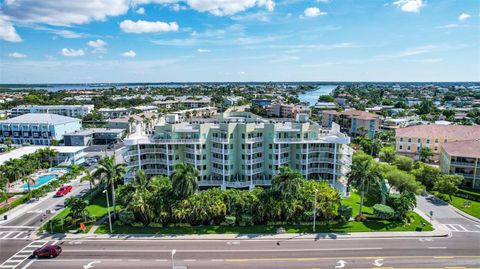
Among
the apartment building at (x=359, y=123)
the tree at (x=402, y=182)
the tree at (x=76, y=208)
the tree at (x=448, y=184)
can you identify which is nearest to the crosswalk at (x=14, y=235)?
the tree at (x=76, y=208)

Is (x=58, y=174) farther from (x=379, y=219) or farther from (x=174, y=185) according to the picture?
(x=379, y=219)

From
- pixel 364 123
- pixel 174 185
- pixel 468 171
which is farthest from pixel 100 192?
pixel 364 123

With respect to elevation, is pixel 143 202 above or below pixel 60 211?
above

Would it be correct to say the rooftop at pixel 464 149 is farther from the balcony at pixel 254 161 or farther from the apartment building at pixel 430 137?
the balcony at pixel 254 161

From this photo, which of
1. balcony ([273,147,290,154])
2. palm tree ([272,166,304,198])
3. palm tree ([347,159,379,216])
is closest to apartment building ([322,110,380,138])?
balcony ([273,147,290,154])

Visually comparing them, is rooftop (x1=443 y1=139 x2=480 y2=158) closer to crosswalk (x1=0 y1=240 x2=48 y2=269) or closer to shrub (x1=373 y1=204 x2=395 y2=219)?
shrub (x1=373 y1=204 x2=395 y2=219)
